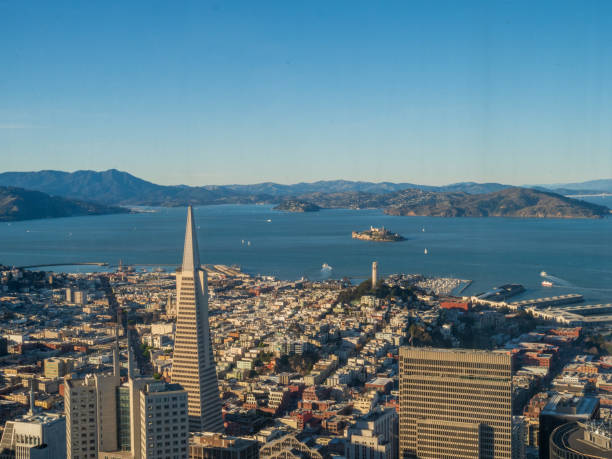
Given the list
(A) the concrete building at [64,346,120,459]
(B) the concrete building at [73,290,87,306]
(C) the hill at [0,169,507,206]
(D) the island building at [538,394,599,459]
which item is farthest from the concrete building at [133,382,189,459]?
(C) the hill at [0,169,507,206]

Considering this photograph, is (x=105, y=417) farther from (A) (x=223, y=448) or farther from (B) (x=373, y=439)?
(B) (x=373, y=439)

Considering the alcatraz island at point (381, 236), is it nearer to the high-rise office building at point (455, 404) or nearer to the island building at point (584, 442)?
the high-rise office building at point (455, 404)

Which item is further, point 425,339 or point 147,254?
point 147,254

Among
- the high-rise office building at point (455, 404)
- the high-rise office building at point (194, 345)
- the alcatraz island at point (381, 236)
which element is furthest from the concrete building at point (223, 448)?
the alcatraz island at point (381, 236)

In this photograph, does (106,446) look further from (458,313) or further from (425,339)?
(458,313)

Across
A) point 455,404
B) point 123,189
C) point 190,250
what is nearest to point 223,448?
point 455,404

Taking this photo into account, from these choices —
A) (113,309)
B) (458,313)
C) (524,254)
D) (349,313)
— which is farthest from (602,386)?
(524,254)

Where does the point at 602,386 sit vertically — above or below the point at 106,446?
below
